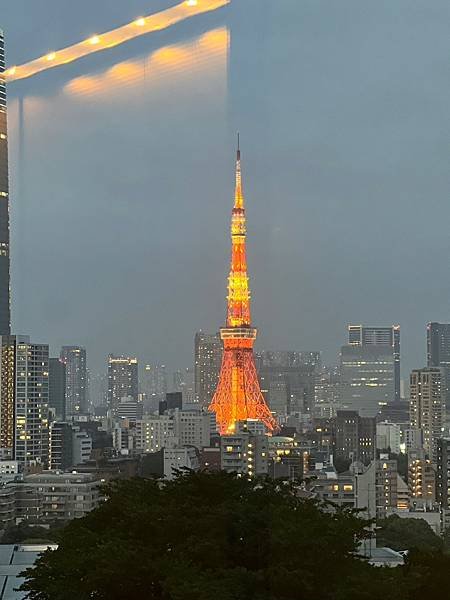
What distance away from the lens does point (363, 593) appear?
2672 mm

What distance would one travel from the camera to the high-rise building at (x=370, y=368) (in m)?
5.44

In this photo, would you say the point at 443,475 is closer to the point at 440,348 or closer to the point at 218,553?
the point at 440,348

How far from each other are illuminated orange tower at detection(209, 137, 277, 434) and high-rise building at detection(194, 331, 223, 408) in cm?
5

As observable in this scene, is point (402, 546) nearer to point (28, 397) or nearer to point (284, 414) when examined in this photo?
point (284, 414)

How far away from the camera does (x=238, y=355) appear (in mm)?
6629

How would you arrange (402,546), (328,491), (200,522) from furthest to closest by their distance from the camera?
(328,491) → (402,546) → (200,522)

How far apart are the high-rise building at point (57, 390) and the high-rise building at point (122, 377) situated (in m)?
0.93

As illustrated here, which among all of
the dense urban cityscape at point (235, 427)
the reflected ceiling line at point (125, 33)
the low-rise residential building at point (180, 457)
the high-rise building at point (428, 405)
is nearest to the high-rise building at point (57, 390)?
the dense urban cityscape at point (235, 427)

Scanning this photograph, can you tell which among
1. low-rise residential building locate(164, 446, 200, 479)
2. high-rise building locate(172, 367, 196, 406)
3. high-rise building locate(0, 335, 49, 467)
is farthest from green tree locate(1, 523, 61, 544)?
high-rise building locate(0, 335, 49, 467)

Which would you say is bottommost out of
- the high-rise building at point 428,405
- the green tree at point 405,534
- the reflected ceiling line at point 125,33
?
the green tree at point 405,534

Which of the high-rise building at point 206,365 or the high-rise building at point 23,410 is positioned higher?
the high-rise building at point 206,365

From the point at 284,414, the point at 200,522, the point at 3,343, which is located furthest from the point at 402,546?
the point at 3,343

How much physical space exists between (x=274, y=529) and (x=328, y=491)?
291cm

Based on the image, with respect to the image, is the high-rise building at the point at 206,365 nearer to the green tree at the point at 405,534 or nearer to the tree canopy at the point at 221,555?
the green tree at the point at 405,534
